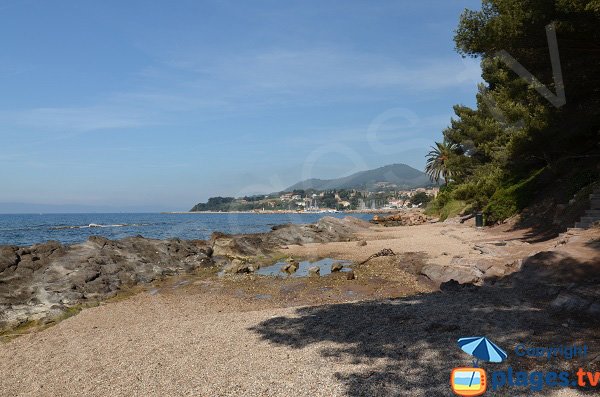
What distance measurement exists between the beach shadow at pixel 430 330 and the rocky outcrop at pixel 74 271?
11.0 metres

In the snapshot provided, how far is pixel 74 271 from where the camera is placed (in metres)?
21.5

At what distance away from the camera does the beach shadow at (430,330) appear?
6.33 metres

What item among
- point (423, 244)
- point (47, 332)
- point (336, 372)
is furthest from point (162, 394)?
point (423, 244)

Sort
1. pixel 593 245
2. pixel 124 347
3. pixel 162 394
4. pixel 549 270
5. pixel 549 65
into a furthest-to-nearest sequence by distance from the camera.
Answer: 1. pixel 549 65
2. pixel 593 245
3. pixel 549 270
4. pixel 124 347
5. pixel 162 394

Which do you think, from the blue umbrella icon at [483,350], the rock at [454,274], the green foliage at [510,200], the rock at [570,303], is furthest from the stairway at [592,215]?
the blue umbrella icon at [483,350]

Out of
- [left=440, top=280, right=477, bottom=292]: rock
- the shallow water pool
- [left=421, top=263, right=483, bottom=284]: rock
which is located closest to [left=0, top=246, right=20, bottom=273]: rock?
the shallow water pool

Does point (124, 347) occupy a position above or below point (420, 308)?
below

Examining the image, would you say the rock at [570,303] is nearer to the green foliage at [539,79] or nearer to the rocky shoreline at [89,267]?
the green foliage at [539,79]

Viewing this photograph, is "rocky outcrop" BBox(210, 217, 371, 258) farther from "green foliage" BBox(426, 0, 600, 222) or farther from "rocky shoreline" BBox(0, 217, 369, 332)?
"green foliage" BBox(426, 0, 600, 222)

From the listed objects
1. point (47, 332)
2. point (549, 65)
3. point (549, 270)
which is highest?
point (549, 65)

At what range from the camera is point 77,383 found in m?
7.85

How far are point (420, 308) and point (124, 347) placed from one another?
6.98 m

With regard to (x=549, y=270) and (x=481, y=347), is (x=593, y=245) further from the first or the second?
(x=481, y=347)

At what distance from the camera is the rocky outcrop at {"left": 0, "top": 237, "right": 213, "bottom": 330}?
17219 millimetres
